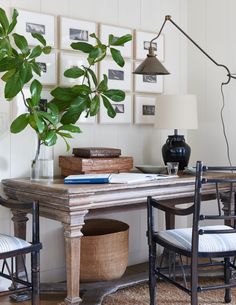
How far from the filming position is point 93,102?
8.87ft

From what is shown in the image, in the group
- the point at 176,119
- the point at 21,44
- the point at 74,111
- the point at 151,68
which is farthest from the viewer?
the point at 176,119

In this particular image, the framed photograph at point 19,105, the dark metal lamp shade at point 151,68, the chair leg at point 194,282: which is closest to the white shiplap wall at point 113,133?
the framed photograph at point 19,105

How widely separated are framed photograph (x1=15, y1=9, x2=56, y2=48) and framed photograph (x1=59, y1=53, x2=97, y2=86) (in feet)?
0.35

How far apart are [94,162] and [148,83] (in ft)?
3.17

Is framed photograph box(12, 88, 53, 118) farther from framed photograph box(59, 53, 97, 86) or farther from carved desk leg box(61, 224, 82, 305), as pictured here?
carved desk leg box(61, 224, 82, 305)

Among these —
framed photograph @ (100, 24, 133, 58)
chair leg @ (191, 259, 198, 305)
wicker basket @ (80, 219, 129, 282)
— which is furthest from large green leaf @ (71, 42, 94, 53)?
chair leg @ (191, 259, 198, 305)

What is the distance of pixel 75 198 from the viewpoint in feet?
7.18

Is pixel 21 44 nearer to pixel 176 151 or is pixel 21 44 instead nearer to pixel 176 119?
pixel 176 119

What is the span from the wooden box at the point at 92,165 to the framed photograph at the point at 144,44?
881mm

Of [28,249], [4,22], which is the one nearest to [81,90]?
[4,22]

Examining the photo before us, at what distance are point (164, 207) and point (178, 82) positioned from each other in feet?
5.26

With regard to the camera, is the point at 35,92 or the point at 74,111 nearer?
the point at 35,92

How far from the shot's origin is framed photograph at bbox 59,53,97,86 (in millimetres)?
2912

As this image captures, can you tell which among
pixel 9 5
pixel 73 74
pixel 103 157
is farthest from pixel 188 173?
pixel 9 5
